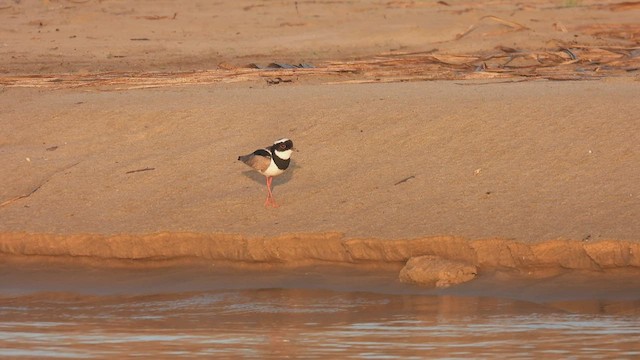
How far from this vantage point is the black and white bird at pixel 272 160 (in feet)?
34.2

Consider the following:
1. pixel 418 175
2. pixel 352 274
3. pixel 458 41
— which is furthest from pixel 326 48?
pixel 352 274

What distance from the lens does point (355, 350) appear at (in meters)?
7.88

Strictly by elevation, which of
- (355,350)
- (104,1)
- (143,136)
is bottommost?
(355,350)

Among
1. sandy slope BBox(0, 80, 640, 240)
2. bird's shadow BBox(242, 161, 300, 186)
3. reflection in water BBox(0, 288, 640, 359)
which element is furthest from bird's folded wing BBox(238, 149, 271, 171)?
reflection in water BBox(0, 288, 640, 359)

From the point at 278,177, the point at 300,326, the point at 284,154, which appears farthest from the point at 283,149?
the point at 300,326

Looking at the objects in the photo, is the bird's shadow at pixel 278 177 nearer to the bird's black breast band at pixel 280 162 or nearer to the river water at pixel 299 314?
the bird's black breast band at pixel 280 162

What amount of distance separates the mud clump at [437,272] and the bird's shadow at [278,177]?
2.12m

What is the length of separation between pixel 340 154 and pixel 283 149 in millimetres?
1073

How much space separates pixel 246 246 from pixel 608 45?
26.4 feet

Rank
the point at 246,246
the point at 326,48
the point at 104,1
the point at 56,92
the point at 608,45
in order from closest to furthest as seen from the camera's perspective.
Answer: the point at 246,246, the point at 56,92, the point at 608,45, the point at 326,48, the point at 104,1

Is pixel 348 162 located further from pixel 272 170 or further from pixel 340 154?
pixel 272 170

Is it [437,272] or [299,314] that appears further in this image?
[437,272]

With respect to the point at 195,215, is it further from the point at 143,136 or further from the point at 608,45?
the point at 608,45

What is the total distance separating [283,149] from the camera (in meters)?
10.5
